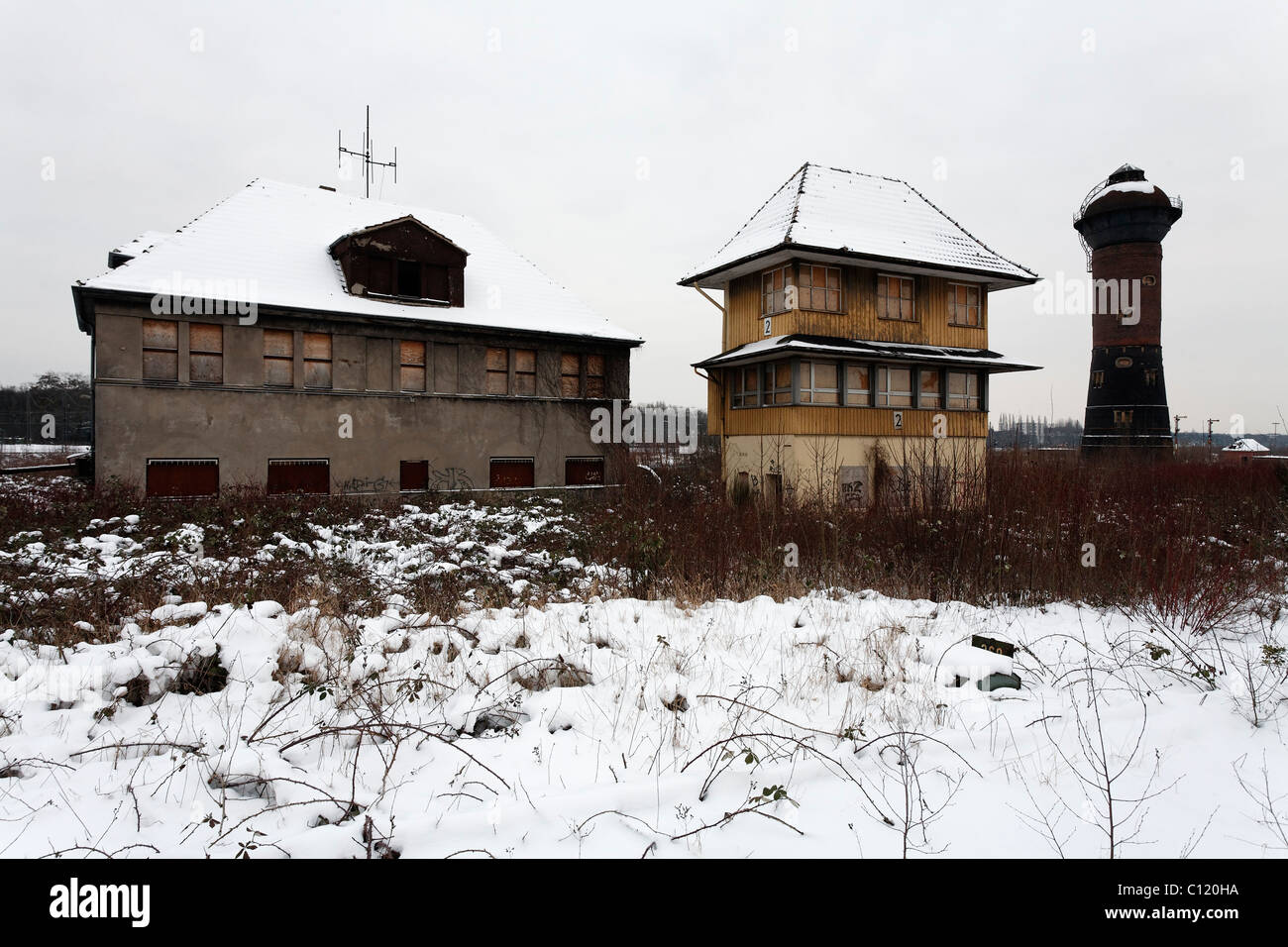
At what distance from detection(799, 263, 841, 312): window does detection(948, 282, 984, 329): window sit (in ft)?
14.8

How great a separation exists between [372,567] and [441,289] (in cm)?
1364

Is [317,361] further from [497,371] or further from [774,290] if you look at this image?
[774,290]

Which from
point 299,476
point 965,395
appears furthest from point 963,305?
point 299,476

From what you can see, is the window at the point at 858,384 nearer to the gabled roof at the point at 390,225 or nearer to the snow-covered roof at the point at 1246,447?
the gabled roof at the point at 390,225

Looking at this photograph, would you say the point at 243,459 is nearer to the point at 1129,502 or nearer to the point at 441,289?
the point at 441,289

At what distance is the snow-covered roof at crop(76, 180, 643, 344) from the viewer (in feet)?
58.4

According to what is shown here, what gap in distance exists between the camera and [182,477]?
1755 centimetres

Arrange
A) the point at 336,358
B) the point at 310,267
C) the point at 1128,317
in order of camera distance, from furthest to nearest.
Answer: the point at 1128,317 < the point at 310,267 < the point at 336,358

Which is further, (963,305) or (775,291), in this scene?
(963,305)

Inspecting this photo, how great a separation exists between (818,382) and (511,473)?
1017 centimetres

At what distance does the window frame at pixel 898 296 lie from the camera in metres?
21.4

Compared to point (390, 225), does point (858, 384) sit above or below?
below

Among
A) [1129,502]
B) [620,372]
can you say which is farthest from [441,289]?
[1129,502]
